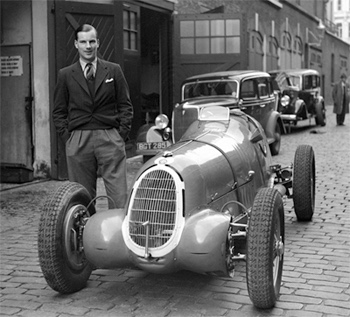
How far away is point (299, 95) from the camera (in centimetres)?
1814

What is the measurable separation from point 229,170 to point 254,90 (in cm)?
746

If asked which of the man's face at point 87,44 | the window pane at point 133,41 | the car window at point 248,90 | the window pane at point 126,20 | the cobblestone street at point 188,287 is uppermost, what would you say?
the window pane at point 126,20

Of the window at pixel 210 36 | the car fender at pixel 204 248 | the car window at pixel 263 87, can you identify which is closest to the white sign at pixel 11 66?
the car window at pixel 263 87

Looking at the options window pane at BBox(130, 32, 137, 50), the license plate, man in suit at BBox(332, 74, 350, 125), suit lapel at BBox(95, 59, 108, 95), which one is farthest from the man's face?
man in suit at BBox(332, 74, 350, 125)

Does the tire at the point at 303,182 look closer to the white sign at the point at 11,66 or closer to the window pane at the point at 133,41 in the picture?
the white sign at the point at 11,66

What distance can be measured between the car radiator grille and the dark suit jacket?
3.43 feet

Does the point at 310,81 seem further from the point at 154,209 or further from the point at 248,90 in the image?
the point at 154,209

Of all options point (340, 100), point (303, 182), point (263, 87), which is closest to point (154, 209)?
point (303, 182)

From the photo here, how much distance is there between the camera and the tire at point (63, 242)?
4004 mm

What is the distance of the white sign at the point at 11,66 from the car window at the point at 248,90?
396cm

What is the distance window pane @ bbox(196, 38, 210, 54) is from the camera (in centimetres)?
1482

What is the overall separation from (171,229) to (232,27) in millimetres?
11361

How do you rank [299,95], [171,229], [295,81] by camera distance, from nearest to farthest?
[171,229] → [299,95] → [295,81]

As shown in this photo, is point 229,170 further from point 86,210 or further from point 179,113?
point 179,113
